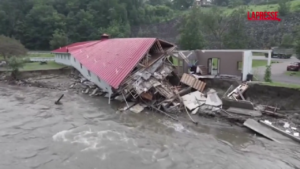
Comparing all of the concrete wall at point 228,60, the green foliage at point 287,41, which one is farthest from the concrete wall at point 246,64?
the green foliage at point 287,41

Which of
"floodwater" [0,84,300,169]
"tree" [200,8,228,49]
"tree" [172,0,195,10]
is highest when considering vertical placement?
"tree" [172,0,195,10]

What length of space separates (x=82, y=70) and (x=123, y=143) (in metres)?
20.9

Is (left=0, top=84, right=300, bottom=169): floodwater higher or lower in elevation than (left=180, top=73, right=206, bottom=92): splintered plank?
lower

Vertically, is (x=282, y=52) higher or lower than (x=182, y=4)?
lower

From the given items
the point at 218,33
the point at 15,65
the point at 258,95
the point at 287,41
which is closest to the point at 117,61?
the point at 258,95

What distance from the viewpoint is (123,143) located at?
14703mm

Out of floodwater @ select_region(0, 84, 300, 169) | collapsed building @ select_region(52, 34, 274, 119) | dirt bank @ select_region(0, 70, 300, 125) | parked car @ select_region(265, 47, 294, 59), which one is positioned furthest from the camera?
parked car @ select_region(265, 47, 294, 59)

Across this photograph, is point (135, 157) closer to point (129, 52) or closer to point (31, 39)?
point (129, 52)

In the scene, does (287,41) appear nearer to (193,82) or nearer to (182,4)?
(193,82)

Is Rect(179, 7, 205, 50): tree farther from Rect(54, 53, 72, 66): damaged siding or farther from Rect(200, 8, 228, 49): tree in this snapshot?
Rect(54, 53, 72, 66): damaged siding

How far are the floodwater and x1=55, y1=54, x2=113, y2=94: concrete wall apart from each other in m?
4.95

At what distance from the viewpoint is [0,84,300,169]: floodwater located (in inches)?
496

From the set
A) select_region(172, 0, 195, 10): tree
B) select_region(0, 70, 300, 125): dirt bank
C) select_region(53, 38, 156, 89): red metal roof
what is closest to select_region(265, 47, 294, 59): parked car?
select_region(0, 70, 300, 125): dirt bank

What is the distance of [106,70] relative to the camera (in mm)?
23531
